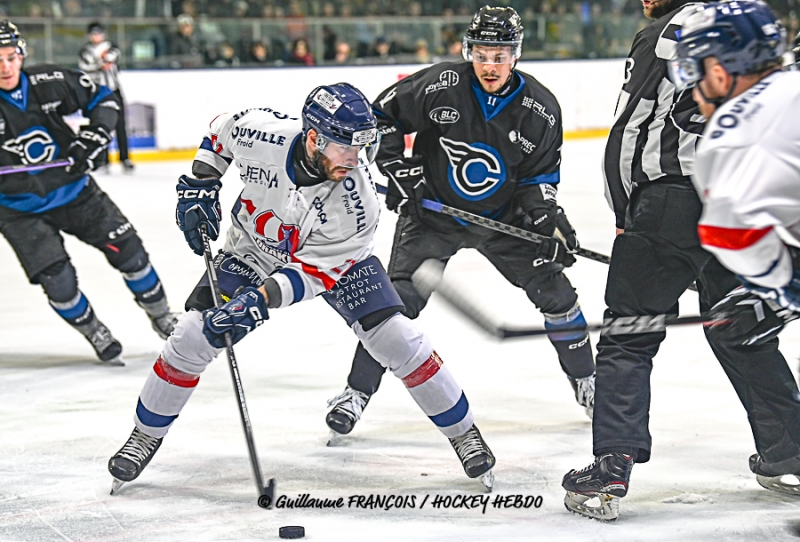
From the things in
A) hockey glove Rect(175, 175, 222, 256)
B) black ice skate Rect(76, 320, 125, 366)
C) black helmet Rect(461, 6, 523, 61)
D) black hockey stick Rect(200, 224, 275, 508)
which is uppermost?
black helmet Rect(461, 6, 523, 61)

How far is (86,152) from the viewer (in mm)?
4023

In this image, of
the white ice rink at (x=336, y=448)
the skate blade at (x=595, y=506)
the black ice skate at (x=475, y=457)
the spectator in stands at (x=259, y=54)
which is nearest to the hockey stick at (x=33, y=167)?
the white ice rink at (x=336, y=448)

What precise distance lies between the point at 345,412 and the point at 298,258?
0.67 m

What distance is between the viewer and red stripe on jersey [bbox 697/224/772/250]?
6.17ft

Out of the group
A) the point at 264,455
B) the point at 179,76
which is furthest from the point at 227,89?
the point at 264,455

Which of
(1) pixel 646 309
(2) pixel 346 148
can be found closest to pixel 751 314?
(1) pixel 646 309

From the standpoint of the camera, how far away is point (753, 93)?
1.97m

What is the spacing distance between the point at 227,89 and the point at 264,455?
717 cm

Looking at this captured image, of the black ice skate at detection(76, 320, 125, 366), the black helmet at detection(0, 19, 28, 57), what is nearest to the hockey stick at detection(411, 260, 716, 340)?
the black ice skate at detection(76, 320, 125, 366)

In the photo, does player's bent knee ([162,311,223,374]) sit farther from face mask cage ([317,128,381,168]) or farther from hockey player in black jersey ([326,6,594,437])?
hockey player in black jersey ([326,6,594,437])

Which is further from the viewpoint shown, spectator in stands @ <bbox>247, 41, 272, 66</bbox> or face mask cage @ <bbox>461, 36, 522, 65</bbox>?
spectator in stands @ <bbox>247, 41, 272, 66</bbox>

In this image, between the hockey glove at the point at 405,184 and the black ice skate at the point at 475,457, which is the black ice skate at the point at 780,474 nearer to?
the black ice skate at the point at 475,457

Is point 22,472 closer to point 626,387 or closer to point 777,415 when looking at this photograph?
point 626,387

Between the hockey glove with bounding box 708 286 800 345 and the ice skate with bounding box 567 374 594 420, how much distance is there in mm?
1044
